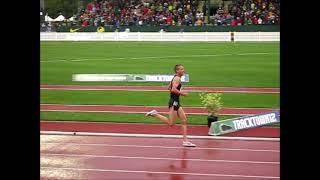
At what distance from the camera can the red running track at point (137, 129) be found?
12.1 meters

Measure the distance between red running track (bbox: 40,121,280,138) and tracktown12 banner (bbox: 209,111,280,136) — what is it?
0.16 metres

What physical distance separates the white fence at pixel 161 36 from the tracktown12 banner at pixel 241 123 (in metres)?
26.4

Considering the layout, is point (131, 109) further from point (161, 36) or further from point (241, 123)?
point (161, 36)

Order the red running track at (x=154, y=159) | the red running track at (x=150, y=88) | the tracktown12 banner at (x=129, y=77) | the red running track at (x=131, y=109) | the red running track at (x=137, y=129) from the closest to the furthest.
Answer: the red running track at (x=154, y=159) → the red running track at (x=137, y=129) → the red running track at (x=131, y=109) → the red running track at (x=150, y=88) → the tracktown12 banner at (x=129, y=77)

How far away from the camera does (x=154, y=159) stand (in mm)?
9617

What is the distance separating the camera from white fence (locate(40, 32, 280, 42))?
3869 centimetres

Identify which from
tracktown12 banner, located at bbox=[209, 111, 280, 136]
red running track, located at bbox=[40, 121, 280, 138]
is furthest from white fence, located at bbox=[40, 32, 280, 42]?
red running track, located at bbox=[40, 121, 280, 138]

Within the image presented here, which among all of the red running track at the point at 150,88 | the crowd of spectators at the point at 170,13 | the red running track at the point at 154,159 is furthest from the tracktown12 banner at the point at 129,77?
the crowd of spectators at the point at 170,13

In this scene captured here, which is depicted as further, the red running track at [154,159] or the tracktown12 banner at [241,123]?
the tracktown12 banner at [241,123]

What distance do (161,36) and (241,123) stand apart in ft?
95.1

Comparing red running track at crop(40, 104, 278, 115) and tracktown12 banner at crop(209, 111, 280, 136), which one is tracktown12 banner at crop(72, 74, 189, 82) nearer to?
red running track at crop(40, 104, 278, 115)

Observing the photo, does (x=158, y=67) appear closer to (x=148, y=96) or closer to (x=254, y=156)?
(x=148, y=96)

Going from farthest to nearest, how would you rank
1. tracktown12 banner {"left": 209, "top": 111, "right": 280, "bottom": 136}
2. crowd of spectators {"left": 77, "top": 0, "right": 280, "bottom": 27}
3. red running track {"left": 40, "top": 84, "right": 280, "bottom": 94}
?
crowd of spectators {"left": 77, "top": 0, "right": 280, "bottom": 27}, red running track {"left": 40, "top": 84, "right": 280, "bottom": 94}, tracktown12 banner {"left": 209, "top": 111, "right": 280, "bottom": 136}

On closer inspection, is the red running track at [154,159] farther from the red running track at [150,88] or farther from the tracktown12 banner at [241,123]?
the red running track at [150,88]
